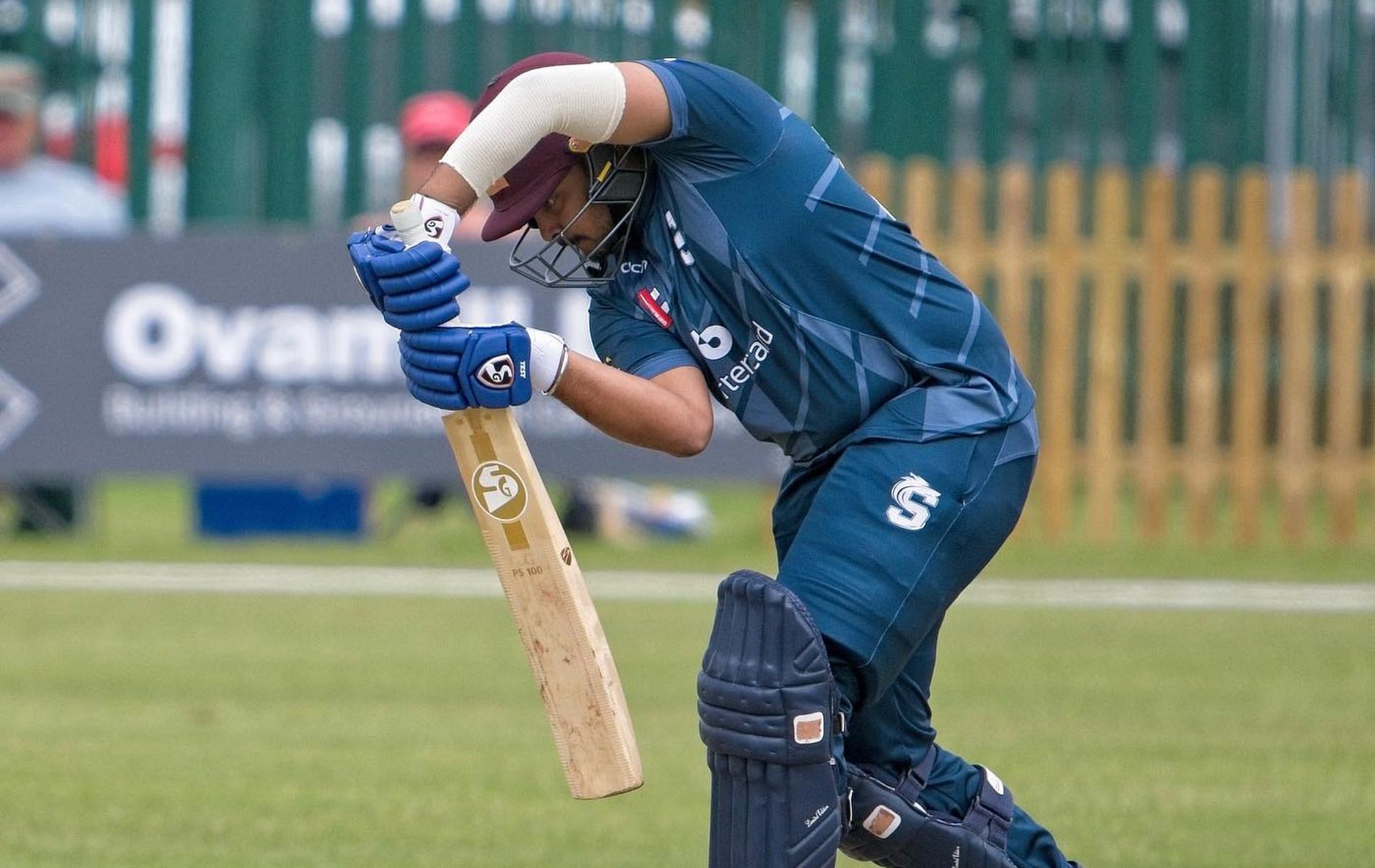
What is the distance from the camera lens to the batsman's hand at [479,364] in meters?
3.70

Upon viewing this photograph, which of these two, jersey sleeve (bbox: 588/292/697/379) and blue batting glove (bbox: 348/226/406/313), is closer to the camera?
blue batting glove (bbox: 348/226/406/313)

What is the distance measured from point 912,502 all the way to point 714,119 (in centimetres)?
78

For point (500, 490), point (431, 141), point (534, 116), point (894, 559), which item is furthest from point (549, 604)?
point (431, 141)

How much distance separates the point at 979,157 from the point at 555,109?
10102mm

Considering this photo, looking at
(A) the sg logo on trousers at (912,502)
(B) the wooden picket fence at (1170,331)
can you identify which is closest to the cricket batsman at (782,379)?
(A) the sg logo on trousers at (912,502)

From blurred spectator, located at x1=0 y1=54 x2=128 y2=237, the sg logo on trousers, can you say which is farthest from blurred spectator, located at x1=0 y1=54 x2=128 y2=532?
the sg logo on trousers

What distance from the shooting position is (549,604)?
392 centimetres

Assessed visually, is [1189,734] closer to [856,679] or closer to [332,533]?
[856,679]

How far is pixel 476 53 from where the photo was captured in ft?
42.7

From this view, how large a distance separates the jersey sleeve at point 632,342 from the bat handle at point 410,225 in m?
0.55

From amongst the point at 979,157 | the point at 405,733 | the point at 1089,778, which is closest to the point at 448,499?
the point at 979,157

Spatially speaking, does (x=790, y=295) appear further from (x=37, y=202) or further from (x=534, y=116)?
(x=37, y=202)

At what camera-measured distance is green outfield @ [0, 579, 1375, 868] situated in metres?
5.18

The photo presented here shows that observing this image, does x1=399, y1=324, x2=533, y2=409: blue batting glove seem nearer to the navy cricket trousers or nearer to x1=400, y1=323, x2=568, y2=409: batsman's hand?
x1=400, y1=323, x2=568, y2=409: batsman's hand
